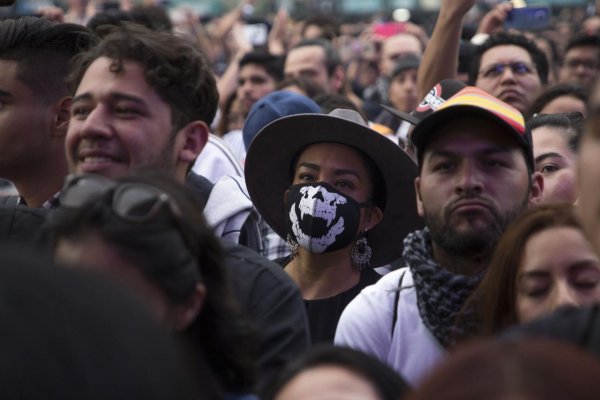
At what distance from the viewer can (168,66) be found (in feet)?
12.5

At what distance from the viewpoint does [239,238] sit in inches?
175

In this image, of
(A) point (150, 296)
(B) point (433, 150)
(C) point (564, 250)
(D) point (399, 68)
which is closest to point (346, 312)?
(B) point (433, 150)

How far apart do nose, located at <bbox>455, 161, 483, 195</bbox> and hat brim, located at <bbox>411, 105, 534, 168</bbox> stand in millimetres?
172

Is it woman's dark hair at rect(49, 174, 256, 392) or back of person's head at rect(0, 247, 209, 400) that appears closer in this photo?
back of person's head at rect(0, 247, 209, 400)

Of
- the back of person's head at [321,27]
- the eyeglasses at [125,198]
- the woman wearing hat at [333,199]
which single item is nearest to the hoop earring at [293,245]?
the woman wearing hat at [333,199]

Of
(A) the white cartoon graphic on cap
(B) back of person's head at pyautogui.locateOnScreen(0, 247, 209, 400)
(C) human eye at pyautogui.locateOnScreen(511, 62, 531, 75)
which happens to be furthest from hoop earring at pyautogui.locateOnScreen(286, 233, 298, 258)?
(B) back of person's head at pyautogui.locateOnScreen(0, 247, 209, 400)

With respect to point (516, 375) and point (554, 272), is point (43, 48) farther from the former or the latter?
point (516, 375)

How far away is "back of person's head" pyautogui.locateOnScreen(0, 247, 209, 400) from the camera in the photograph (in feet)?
4.01

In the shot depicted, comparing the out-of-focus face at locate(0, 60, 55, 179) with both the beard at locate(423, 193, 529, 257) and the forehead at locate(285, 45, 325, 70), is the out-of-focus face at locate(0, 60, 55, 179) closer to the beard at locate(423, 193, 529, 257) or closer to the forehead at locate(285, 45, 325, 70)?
the beard at locate(423, 193, 529, 257)

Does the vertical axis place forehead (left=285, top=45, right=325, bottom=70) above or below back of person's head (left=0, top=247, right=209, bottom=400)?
below

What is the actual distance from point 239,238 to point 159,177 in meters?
1.75

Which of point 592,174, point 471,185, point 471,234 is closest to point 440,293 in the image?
point 471,234

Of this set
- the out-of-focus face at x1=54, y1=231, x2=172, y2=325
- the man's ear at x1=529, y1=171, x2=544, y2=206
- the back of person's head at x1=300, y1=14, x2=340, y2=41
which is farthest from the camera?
the back of person's head at x1=300, y1=14, x2=340, y2=41

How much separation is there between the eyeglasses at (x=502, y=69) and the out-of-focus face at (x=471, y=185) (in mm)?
2942
